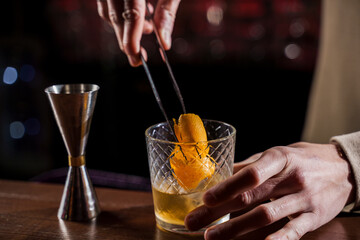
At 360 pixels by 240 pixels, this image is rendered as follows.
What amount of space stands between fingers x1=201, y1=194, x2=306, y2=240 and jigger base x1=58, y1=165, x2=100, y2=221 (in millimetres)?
278

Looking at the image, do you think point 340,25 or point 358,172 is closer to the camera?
point 358,172

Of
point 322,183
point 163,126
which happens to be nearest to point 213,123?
point 163,126

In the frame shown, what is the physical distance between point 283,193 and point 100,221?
0.38m

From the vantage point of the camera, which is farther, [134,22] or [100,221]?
[134,22]

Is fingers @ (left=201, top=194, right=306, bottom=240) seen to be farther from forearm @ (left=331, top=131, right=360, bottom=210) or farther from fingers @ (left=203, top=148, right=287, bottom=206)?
forearm @ (left=331, top=131, right=360, bottom=210)

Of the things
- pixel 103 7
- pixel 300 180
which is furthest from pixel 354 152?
pixel 103 7

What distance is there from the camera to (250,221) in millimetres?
727

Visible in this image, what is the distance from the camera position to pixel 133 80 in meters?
3.06

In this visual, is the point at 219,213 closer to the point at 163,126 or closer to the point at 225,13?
the point at 163,126

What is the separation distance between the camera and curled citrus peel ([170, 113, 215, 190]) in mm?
732

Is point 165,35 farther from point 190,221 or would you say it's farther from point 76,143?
point 190,221

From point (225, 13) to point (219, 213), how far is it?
238 cm

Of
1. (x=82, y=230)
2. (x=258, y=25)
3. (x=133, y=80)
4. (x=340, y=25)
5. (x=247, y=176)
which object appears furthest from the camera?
(x=133, y=80)

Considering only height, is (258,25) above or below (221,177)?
above
